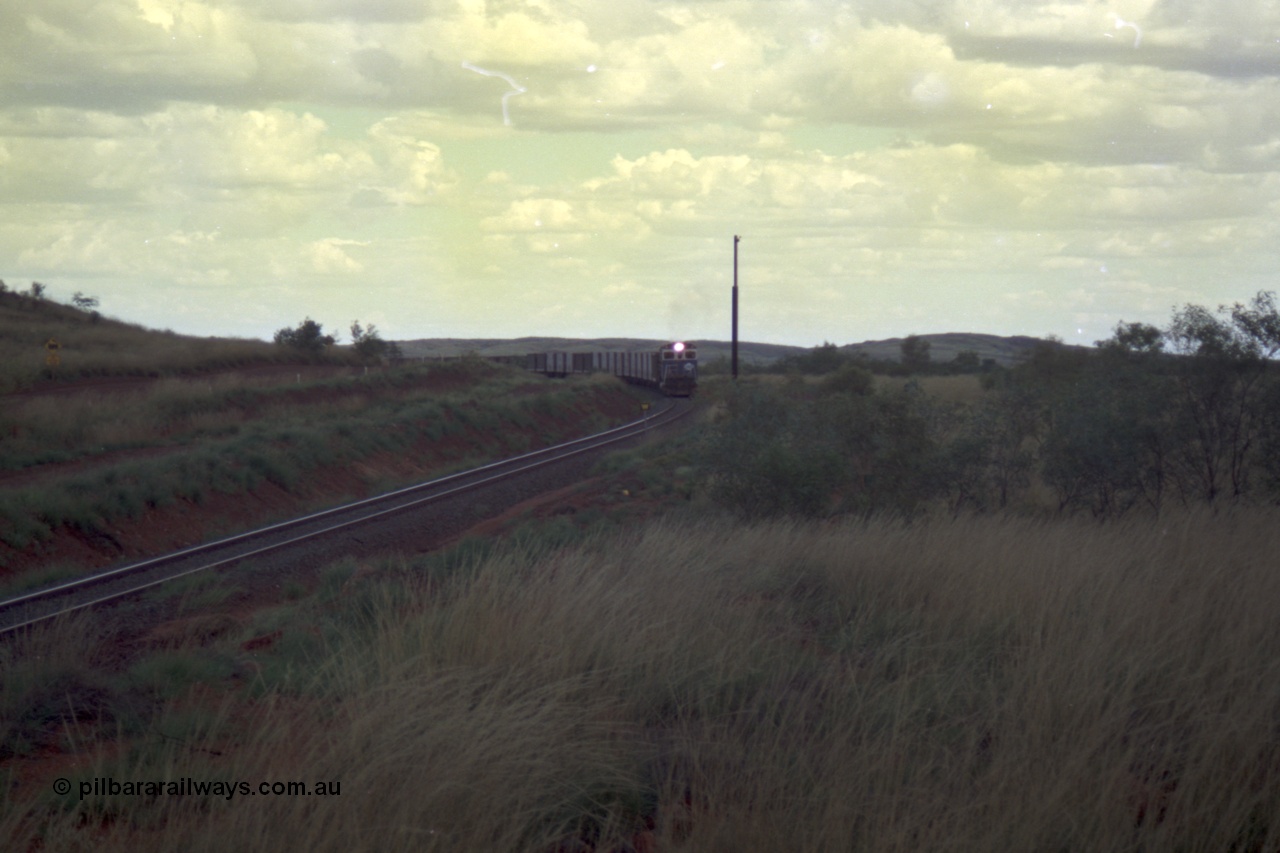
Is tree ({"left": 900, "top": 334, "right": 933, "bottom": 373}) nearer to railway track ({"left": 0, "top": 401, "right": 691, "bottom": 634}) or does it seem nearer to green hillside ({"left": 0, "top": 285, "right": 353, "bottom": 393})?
green hillside ({"left": 0, "top": 285, "right": 353, "bottom": 393})

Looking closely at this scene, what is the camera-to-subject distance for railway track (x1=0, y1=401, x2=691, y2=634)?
12.1 m

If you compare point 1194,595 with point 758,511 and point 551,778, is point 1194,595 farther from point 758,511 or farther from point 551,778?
point 758,511

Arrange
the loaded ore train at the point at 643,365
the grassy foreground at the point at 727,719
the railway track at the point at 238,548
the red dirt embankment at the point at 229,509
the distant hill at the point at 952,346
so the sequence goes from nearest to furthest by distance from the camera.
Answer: the grassy foreground at the point at 727,719, the railway track at the point at 238,548, the red dirt embankment at the point at 229,509, the loaded ore train at the point at 643,365, the distant hill at the point at 952,346

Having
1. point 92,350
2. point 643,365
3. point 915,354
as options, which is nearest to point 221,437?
point 92,350

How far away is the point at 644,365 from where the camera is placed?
66.1 meters

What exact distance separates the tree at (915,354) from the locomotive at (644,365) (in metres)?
28.6


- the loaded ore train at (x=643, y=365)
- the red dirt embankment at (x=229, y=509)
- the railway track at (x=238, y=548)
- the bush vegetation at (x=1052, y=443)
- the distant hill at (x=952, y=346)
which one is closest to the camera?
the railway track at (x=238, y=548)

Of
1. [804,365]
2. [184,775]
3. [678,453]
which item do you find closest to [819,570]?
[184,775]

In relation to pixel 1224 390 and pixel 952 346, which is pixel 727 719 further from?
pixel 952 346

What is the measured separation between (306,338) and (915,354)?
55.0 m

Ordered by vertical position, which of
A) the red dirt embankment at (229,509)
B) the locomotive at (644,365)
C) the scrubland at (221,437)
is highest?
the locomotive at (644,365)

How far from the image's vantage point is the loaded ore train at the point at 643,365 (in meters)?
59.3

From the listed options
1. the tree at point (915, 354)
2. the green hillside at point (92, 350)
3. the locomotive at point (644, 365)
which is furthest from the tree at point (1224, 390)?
the tree at point (915, 354)

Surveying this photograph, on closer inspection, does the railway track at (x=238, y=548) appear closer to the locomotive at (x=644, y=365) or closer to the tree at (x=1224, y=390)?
the tree at (x=1224, y=390)
